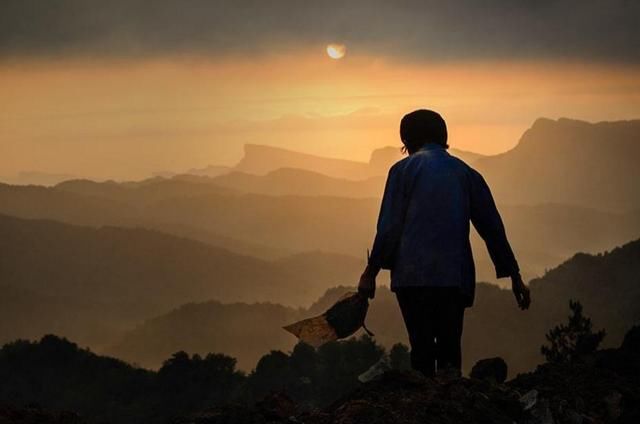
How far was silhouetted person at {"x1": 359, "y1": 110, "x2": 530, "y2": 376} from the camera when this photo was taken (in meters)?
7.73

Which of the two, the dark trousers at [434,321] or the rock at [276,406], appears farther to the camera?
the dark trousers at [434,321]

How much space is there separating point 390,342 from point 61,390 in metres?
83.0

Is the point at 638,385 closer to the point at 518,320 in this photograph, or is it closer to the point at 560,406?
the point at 560,406

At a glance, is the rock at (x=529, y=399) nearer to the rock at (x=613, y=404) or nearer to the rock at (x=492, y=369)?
the rock at (x=613, y=404)

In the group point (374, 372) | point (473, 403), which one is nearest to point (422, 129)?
point (374, 372)

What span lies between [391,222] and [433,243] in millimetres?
410

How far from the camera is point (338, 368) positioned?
80625 mm

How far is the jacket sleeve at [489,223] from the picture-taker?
790 centimetres

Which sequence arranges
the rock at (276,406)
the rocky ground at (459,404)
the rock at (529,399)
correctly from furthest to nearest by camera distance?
1. the rock at (529,399)
2. the rock at (276,406)
3. the rocky ground at (459,404)

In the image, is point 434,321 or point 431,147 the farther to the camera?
point 431,147

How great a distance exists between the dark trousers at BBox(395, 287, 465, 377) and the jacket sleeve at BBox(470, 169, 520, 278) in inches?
20.9

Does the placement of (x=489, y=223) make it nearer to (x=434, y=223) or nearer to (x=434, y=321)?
(x=434, y=223)

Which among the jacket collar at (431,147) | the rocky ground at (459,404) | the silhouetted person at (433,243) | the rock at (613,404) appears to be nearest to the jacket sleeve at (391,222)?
the silhouetted person at (433,243)

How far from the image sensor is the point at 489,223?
795cm
